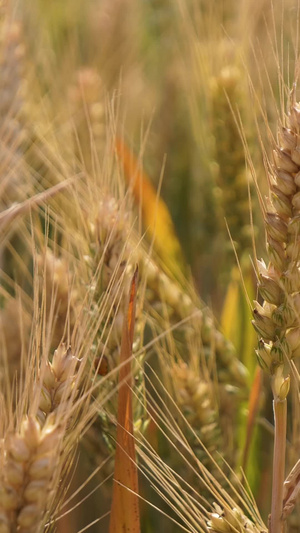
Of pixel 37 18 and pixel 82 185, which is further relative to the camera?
pixel 37 18

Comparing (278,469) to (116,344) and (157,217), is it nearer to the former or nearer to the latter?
(116,344)

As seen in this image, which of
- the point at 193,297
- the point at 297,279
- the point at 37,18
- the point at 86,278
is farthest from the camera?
the point at 37,18

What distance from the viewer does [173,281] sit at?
1.02m

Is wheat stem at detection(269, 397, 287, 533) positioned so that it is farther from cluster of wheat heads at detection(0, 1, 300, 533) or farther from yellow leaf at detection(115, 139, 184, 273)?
yellow leaf at detection(115, 139, 184, 273)

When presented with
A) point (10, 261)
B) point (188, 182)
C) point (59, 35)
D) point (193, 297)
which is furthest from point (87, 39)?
point (193, 297)

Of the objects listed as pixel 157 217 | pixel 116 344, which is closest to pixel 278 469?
pixel 116 344

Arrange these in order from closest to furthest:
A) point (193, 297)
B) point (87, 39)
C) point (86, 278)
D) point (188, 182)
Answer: point (86, 278)
point (193, 297)
point (188, 182)
point (87, 39)

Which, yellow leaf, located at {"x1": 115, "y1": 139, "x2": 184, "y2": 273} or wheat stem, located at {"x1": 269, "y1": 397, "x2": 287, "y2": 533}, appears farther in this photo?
yellow leaf, located at {"x1": 115, "y1": 139, "x2": 184, "y2": 273}

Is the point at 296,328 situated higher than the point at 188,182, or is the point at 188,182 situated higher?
the point at 296,328

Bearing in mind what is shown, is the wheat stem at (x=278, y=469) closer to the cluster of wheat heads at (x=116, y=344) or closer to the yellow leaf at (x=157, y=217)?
the cluster of wheat heads at (x=116, y=344)

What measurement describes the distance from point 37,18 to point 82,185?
2.46ft

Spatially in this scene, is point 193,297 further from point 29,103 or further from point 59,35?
point 59,35

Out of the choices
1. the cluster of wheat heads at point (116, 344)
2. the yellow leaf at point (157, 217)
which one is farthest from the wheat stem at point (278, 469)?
the yellow leaf at point (157, 217)

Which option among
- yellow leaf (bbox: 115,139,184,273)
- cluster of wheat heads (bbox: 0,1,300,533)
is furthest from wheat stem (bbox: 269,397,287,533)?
yellow leaf (bbox: 115,139,184,273)
